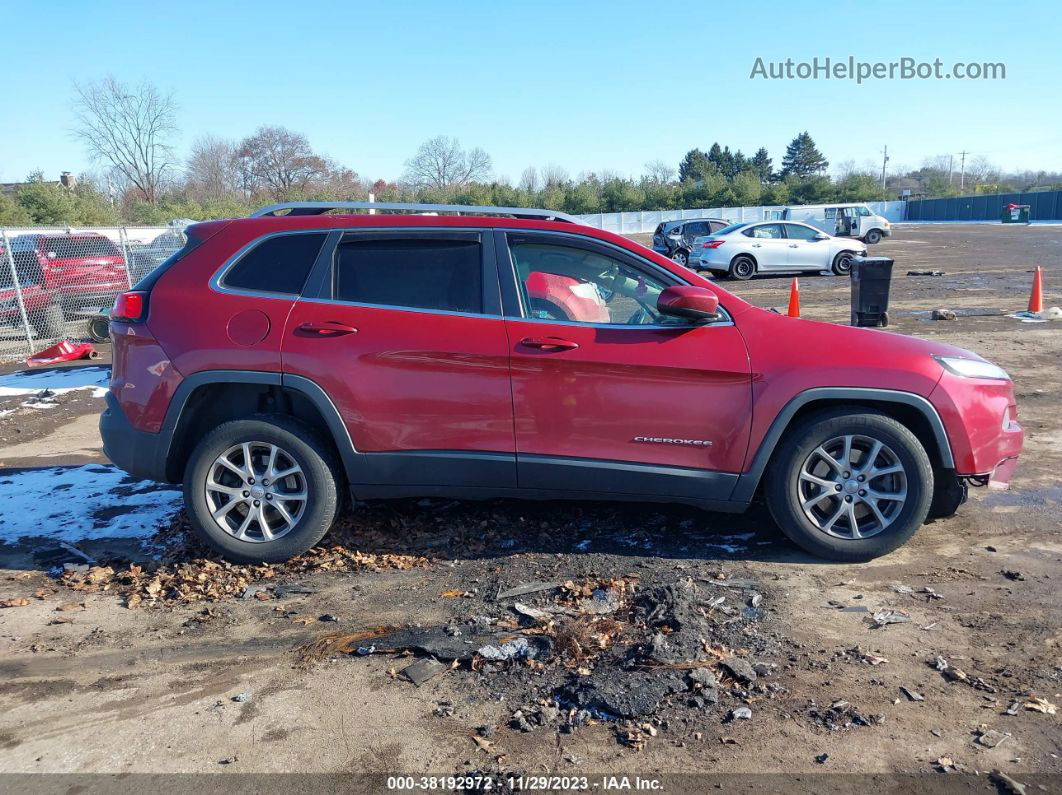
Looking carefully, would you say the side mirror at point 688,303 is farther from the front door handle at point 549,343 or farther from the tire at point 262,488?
the tire at point 262,488

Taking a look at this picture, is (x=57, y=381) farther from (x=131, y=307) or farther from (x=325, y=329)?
(x=325, y=329)

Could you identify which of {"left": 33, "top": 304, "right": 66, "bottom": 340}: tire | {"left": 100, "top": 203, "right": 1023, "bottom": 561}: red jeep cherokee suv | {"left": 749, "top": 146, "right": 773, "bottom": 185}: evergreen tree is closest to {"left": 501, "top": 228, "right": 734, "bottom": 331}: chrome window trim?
{"left": 100, "top": 203, "right": 1023, "bottom": 561}: red jeep cherokee suv

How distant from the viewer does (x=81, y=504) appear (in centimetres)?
557

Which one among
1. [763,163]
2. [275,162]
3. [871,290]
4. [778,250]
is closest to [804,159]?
[763,163]

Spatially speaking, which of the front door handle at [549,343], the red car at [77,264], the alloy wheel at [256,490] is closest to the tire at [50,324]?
the red car at [77,264]

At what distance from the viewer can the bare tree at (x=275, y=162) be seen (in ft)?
183

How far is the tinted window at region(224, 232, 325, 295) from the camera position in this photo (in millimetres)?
4488

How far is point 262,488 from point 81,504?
202 cm

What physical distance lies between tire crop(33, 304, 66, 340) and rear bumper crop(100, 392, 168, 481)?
11591 mm

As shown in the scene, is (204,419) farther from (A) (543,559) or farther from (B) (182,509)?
(A) (543,559)

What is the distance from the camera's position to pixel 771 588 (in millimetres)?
4047

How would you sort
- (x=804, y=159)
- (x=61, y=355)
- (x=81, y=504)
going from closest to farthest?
(x=81, y=504)
(x=61, y=355)
(x=804, y=159)

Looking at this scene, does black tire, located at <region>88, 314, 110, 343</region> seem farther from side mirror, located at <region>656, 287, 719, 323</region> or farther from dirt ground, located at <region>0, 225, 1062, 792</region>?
side mirror, located at <region>656, 287, 719, 323</region>

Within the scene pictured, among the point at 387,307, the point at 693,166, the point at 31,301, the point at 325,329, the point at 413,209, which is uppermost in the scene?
the point at 693,166
